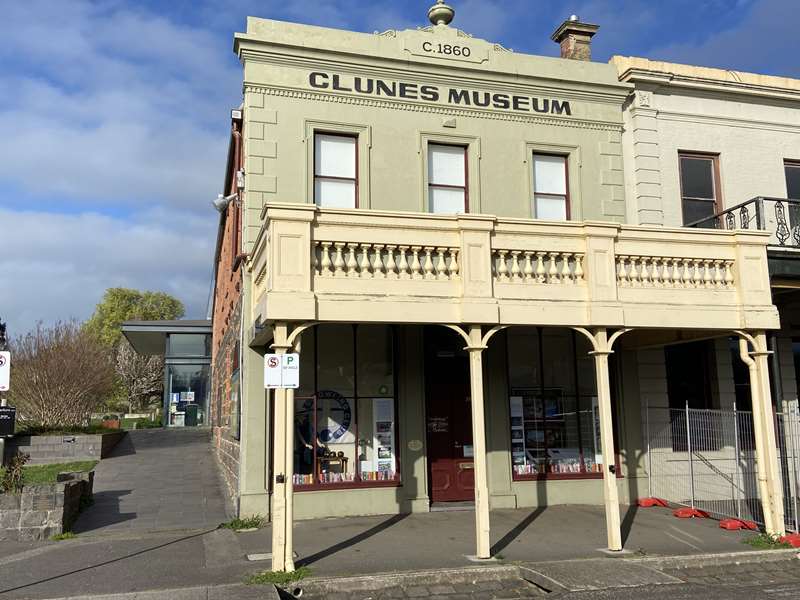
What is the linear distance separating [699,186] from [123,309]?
54.0 meters

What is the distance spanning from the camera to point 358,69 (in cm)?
1335

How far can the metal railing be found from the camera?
13.9 metres

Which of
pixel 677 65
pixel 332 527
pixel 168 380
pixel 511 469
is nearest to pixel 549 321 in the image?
pixel 511 469

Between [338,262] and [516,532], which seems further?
[516,532]

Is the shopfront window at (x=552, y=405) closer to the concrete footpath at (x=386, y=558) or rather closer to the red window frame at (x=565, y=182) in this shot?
the concrete footpath at (x=386, y=558)

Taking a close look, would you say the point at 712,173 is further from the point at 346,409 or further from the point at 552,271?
the point at 346,409

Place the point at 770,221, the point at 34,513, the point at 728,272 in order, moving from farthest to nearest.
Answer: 1. the point at 770,221
2. the point at 728,272
3. the point at 34,513

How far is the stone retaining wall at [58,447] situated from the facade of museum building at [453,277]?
6.86 metres

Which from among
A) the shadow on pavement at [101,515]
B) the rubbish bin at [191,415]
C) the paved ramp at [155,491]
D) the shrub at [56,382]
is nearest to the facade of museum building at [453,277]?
the paved ramp at [155,491]

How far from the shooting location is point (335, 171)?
13195 mm

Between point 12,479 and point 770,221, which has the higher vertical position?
point 770,221

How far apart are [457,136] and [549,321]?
16.5ft

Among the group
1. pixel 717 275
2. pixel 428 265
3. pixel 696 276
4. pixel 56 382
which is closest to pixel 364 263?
pixel 428 265

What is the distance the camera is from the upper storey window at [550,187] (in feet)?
46.5
